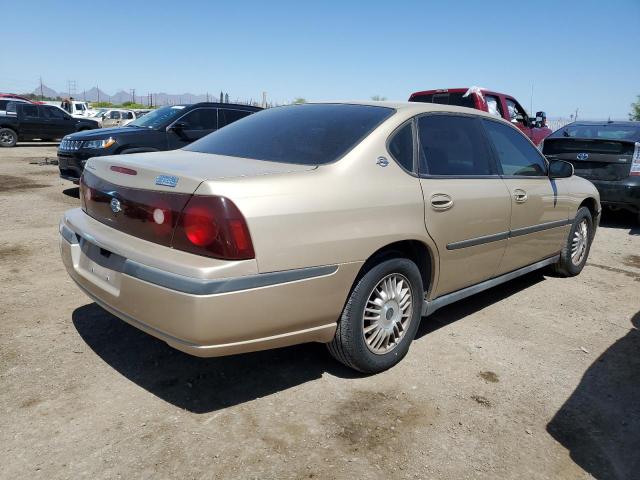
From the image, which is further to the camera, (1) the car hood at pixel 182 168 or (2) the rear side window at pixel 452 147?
(2) the rear side window at pixel 452 147

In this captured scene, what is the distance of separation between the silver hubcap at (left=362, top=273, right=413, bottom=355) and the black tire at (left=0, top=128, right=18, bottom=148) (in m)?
18.7

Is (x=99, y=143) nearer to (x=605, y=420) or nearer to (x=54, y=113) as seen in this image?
(x=605, y=420)

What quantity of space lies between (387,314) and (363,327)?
205 mm

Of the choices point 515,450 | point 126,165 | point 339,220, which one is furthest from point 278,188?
point 515,450

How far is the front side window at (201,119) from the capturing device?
28.8ft

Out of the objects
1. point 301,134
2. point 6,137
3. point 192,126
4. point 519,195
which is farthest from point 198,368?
point 6,137

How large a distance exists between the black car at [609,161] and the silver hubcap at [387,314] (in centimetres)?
551

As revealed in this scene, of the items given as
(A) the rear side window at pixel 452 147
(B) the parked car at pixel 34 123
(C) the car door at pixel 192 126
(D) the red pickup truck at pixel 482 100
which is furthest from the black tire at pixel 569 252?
(B) the parked car at pixel 34 123

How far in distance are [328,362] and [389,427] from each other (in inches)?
30.0

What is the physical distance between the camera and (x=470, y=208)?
3500 millimetres

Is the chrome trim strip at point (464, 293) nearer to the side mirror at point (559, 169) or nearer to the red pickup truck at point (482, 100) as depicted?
the side mirror at point (559, 169)

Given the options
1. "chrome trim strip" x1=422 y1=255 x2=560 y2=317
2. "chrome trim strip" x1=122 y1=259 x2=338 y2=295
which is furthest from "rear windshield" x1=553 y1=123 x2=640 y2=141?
"chrome trim strip" x1=122 y1=259 x2=338 y2=295

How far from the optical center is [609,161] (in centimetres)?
746

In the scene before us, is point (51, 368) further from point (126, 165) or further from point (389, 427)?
point (389, 427)
